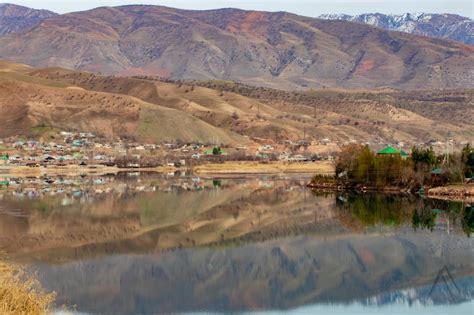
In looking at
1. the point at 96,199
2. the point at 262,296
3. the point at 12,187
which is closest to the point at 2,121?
the point at 12,187

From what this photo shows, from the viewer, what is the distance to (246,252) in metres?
45.3

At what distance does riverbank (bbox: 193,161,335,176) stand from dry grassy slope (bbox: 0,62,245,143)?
123 feet

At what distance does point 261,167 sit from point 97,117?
59601 mm

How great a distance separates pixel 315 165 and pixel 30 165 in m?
44.1

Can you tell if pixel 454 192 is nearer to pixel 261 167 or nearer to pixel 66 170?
pixel 261 167

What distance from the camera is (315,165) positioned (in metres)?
140

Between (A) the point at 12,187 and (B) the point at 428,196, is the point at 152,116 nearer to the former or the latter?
(A) the point at 12,187

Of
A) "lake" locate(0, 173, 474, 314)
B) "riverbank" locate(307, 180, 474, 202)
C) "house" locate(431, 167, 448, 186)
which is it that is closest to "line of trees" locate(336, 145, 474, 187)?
"house" locate(431, 167, 448, 186)

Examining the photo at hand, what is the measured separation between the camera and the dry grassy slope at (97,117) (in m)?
178

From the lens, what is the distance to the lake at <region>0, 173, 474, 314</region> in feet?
107

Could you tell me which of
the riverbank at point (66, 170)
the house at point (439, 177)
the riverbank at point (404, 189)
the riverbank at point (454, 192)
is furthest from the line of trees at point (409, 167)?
the riverbank at point (66, 170)

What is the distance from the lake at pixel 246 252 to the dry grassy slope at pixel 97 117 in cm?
10050

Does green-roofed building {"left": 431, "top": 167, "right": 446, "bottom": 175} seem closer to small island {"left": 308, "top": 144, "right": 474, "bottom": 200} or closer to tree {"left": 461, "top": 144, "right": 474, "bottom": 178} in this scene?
small island {"left": 308, "top": 144, "right": 474, "bottom": 200}

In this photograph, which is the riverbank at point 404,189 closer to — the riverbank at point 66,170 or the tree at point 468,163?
the tree at point 468,163
